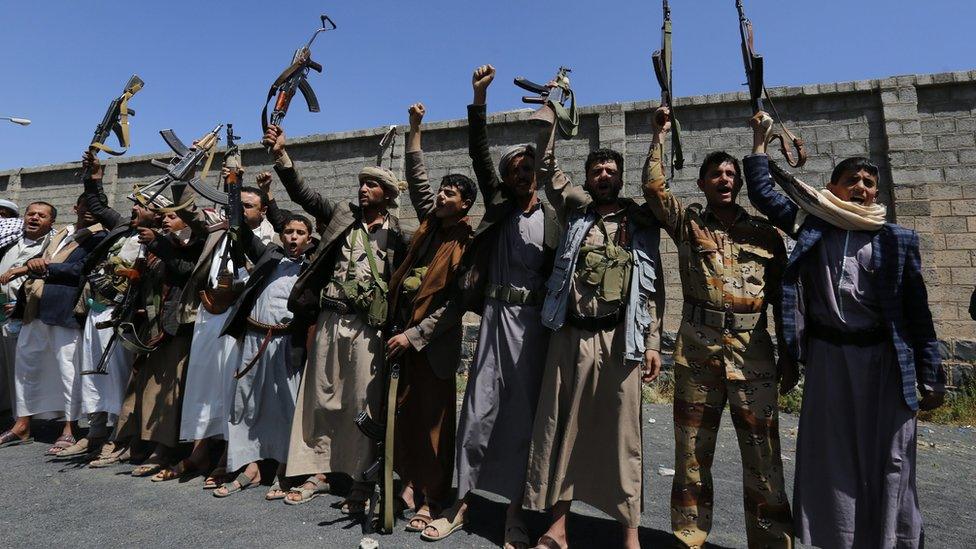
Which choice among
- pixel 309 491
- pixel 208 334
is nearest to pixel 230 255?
pixel 208 334

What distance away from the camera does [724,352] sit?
2521 mm

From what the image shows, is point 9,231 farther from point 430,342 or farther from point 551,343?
point 551,343

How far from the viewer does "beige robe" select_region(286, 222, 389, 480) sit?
3199mm

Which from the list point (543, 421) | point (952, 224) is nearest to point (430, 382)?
point (543, 421)

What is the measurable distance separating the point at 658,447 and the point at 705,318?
239 cm

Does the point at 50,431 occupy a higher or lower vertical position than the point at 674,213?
lower

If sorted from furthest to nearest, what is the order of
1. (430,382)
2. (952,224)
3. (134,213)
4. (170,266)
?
(952,224) < (134,213) < (170,266) < (430,382)

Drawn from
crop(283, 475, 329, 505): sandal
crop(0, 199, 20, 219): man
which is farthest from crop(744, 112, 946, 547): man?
crop(0, 199, 20, 219): man

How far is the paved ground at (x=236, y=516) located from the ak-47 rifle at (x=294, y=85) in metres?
2.39

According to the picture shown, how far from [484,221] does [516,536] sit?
5.28 ft

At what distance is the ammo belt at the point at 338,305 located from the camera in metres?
3.27

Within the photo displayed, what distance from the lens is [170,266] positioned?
3949mm

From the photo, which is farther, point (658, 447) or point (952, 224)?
point (952, 224)

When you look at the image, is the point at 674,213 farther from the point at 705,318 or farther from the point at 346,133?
the point at 346,133
